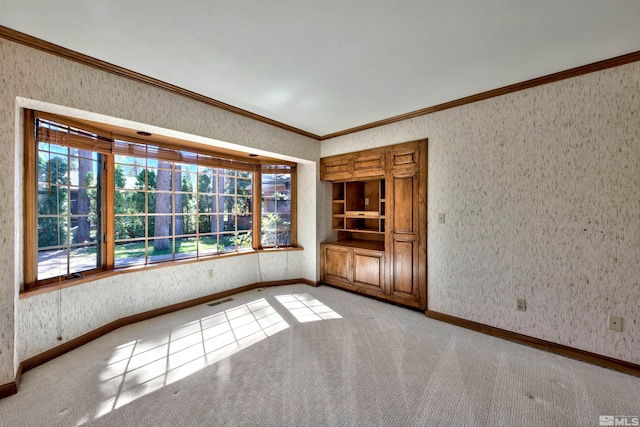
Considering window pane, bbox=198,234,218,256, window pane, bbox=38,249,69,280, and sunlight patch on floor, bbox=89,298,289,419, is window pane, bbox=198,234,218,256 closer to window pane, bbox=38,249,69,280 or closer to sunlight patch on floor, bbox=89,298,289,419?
sunlight patch on floor, bbox=89,298,289,419

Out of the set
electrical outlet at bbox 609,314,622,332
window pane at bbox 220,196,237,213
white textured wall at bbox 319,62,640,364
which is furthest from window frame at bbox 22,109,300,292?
electrical outlet at bbox 609,314,622,332

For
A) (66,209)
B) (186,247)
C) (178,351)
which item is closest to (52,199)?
(66,209)

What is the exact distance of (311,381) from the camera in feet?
6.26

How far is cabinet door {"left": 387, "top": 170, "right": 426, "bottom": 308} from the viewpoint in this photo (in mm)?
3264

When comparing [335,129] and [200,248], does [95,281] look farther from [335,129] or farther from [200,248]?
[335,129]

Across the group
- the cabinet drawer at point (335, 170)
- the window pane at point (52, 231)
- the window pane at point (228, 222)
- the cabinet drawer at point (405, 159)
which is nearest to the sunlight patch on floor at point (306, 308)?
the window pane at point (228, 222)

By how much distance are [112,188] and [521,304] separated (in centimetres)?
459

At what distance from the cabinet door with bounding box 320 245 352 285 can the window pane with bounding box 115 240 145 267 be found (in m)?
2.60

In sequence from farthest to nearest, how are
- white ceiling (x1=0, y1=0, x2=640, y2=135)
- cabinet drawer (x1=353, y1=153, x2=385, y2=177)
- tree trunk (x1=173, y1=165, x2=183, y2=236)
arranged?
cabinet drawer (x1=353, y1=153, x2=385, y2=177)
tree trunk (x1=173, y1=165, x2=183, y2=236)
white ceiling (x1=0, y1=0, x2=640, y2=135)

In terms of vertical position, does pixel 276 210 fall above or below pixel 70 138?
below

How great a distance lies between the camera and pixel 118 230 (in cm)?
298

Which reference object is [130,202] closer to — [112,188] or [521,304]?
[112,188]

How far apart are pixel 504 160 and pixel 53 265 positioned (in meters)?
4.60

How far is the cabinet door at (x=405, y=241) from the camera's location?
326cm
